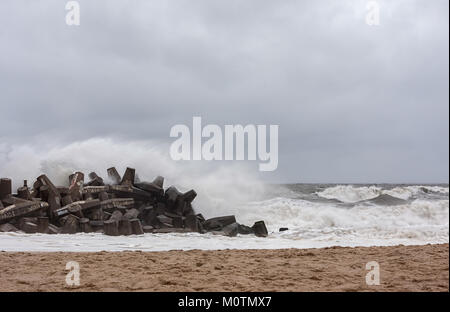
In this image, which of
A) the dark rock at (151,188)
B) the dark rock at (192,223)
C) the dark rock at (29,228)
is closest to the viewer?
the dark rock at (29,228)

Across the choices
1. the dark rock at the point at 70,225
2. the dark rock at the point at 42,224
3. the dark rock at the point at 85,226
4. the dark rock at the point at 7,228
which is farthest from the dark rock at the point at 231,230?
the dark rock at the point at 7,228

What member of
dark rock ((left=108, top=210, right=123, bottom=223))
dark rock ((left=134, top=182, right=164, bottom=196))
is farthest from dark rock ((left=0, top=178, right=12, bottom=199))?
dark rock ((left=134, top=182, right=164, bottom=196))

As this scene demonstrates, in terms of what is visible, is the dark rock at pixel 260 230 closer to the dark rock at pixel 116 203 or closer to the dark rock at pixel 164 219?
the dark rock at pixel 164 219

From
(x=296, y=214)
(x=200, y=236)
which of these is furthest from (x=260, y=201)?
(x=200, y=236)

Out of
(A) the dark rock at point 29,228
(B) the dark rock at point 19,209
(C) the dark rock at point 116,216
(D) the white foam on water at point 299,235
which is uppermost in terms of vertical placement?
(B) the dark rock at point 19,209

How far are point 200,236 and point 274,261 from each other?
4.87 meters

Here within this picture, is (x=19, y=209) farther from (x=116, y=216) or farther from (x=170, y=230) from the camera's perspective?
(x=170, y=230)

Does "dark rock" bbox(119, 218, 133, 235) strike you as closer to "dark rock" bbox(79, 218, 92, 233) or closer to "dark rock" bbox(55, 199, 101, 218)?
"dark rock" bbox(79, 218, 92, 233)

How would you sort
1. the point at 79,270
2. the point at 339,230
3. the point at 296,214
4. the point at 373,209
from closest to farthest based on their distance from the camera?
the point at 79,270 → the point at 339,230 → the point at 296,214 → the point at 373,209

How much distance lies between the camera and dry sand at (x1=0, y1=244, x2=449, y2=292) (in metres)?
5.70

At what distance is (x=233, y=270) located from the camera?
6.80 m

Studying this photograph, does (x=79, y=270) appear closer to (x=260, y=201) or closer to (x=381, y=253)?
(x=381, y=253)

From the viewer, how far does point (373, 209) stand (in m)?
20.2

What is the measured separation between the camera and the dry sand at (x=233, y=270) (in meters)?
5.70
